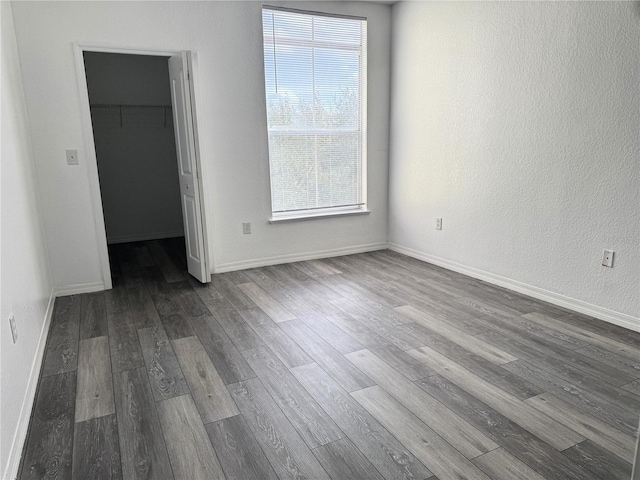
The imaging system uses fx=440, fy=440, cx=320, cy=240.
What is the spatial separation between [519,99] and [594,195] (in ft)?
2.98

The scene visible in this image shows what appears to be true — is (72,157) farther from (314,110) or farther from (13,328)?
(314,110)

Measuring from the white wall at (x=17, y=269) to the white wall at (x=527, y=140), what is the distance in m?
3.24

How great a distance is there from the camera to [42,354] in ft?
8.27

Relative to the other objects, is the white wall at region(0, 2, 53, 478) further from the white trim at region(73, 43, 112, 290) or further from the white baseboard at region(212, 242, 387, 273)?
the white baseboard at region(212, 242, 387, 273)

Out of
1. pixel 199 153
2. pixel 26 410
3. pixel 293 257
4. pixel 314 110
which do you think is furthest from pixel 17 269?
pixel 314 110

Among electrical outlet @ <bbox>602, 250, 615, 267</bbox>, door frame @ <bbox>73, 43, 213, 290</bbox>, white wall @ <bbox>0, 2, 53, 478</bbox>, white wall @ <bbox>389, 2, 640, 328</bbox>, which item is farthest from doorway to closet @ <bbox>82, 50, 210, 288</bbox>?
electrical outlet @ <bbox>602, 250, 615, 267</bbox>

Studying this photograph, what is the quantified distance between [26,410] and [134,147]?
4.28m

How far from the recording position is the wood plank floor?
5.38ft

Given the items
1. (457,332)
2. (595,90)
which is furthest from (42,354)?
(595,90)

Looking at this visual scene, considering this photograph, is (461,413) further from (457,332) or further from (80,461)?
(80,461)

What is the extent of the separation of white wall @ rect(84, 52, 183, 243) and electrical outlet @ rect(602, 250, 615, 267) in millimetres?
4866

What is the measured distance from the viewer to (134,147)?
5582mm

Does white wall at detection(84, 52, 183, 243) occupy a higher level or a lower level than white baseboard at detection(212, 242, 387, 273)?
higher

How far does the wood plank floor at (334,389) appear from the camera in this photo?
1641 mm
